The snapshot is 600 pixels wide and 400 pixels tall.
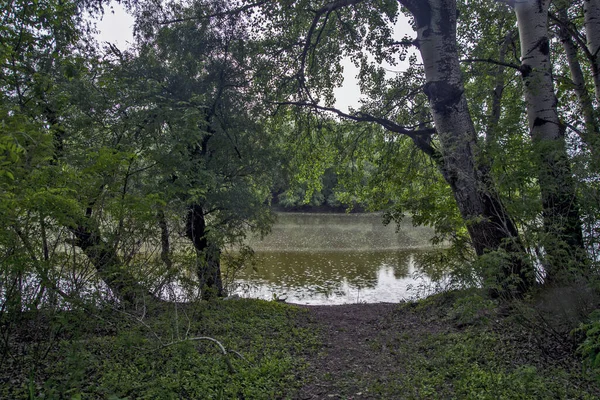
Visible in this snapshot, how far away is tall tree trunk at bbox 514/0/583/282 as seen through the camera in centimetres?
340

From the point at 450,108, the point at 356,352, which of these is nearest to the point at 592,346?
the point at 356,352

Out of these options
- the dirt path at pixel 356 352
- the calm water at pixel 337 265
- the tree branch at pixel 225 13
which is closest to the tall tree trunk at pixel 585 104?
the dirt path at pixel 356 352

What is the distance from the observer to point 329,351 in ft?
15.1

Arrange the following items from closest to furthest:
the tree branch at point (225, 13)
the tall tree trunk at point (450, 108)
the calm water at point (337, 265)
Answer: the tall tree trunk at point (450, 108) → the tree branch at point (225, 13) → the calm water at point (337, 265)

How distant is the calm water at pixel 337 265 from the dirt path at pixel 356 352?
1.00 meters

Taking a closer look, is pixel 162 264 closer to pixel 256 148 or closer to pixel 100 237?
pixel 100 237


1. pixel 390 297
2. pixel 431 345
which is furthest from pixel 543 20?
pixel 390 297

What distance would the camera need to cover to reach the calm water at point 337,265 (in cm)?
1195

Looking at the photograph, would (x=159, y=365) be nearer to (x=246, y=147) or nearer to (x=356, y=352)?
(x=356, y=352)

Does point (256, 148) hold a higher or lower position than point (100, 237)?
higher

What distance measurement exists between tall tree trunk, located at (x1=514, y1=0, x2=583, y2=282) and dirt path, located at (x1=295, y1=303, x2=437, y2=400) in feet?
5.80

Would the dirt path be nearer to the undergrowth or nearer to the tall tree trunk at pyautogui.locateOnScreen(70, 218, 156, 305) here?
the undergrowth

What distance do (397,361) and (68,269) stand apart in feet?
10.1

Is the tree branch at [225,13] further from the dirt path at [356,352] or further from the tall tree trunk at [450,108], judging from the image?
the dirt path at [356,352]
